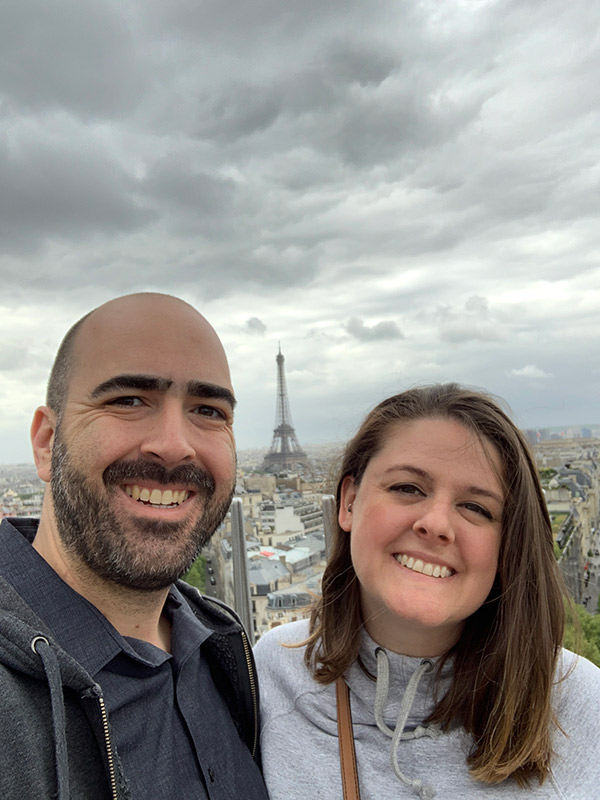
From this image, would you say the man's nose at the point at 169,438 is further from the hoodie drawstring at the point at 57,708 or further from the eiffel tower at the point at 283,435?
the eiffel tower at the point at 283,435

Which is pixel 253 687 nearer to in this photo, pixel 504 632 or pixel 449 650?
pixel 449 650

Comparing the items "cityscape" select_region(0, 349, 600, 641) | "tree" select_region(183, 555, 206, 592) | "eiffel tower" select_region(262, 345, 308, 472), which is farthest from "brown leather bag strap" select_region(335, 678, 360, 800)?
"eiffel tower" select_region(262, 345, 308, 472)

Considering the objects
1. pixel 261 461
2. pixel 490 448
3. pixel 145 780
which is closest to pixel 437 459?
pixel 490 448

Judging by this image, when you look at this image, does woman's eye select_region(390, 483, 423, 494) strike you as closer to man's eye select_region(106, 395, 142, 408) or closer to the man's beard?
the man's beard

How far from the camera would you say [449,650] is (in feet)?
5.76

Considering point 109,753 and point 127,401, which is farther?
point 127,401

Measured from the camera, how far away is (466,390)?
1.92 metres

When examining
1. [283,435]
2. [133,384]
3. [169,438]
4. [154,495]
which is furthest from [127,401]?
[283,435]

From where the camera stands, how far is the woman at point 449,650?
5.13 ft

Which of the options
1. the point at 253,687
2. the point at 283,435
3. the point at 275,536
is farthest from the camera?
the point at 283,435

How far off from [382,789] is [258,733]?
395 mm

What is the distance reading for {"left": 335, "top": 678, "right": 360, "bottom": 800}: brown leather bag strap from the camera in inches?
61.1

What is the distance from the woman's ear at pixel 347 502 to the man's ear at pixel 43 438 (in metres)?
0.93

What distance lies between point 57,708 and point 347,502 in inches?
43.0
